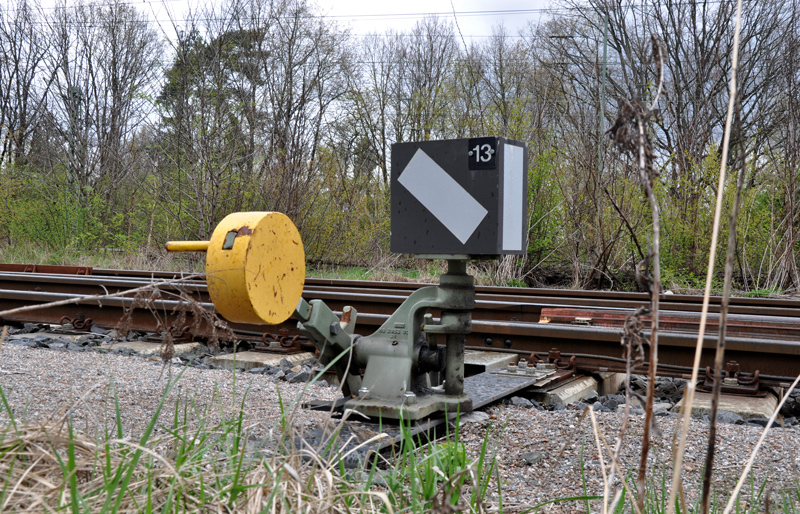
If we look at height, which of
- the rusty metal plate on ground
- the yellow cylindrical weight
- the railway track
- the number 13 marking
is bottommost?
the rusty metal plate on ground

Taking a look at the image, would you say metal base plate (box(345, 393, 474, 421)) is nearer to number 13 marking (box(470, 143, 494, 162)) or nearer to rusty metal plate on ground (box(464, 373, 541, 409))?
rusty metal plate on ground (box(464, 373, 541, 409))

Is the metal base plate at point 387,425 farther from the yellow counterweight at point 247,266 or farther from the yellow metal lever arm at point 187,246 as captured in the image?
the yellow metal lever arm at point 187,246

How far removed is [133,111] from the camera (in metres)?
22.4

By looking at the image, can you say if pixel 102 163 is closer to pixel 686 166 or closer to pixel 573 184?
pixel 573 184

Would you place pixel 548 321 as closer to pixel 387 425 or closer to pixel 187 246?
pixel 387 425

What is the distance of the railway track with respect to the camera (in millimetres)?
3936

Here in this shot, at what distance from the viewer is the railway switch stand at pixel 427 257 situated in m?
2.73

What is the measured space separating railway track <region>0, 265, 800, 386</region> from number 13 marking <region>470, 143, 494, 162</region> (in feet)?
2.87

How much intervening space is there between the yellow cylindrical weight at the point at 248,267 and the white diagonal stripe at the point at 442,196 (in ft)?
2.09

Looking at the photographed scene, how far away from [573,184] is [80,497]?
1056 cm

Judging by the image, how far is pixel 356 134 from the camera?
22625 millimetres

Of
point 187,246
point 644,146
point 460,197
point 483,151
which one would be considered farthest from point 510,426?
point 644,146

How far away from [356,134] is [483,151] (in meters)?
20.2

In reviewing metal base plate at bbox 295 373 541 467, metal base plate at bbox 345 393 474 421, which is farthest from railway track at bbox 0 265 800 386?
metal base plate at bbox 345 393 474 421
